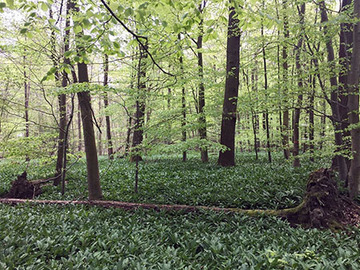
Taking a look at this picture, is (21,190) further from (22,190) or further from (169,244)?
(169,244)

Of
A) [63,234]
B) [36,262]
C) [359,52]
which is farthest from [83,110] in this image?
[359,52]

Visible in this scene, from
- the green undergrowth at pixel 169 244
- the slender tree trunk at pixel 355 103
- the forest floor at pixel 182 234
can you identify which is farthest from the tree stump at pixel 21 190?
the slender tree trunk at pixel 355 103

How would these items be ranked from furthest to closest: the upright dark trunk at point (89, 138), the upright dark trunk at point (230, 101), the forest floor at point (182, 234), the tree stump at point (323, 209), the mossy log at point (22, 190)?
the upright dark trunk at point (230, 101), the mossy log at point (22, 190), the upright dark trunk at point (89, 138), the tree stump at point (323, 209), the forest floor at point (182, 234)

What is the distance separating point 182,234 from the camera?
4.41 m

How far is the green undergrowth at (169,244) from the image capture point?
2.78 m

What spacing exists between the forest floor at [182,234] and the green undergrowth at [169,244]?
0.05ft

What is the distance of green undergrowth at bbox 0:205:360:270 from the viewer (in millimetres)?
2777

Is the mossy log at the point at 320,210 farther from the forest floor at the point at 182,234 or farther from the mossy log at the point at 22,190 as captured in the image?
the mossy log at the point at 22,190

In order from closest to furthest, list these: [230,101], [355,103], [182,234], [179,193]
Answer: [182,234]
[355,103]
[179,193]
[230,101]

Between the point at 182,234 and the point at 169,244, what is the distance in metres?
0.55

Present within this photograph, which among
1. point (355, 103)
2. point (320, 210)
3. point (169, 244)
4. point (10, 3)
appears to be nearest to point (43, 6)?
point (10, 3)

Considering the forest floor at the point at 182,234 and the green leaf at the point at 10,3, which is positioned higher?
the green leaf at the point at 10,3

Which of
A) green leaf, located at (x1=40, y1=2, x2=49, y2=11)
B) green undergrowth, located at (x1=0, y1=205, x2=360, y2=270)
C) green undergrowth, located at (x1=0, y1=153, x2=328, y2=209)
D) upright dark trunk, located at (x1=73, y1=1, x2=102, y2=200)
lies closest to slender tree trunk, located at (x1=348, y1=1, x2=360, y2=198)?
green undergrowth, located at (x1=0, y1=153, x2=328, y2=209)

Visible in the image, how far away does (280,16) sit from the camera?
29.4 feet
